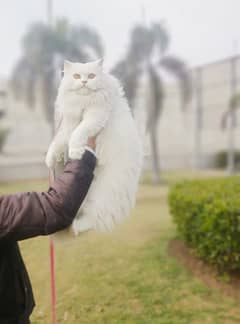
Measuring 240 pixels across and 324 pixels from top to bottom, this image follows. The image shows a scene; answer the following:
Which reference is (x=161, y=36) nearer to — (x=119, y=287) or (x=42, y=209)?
(x=119, y=287)

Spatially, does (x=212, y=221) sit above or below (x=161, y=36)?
below

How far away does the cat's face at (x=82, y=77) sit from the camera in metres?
0.81

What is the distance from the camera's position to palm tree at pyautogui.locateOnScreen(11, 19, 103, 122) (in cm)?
314

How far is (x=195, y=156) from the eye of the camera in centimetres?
461

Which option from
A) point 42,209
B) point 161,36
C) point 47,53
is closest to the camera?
point 42,209

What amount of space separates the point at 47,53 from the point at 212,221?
2.24m

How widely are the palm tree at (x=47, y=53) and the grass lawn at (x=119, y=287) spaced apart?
1.50 meters

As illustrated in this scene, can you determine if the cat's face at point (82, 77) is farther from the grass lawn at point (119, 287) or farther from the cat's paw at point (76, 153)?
the grass lawn at point (119, 287)

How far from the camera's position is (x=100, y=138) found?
0.80m

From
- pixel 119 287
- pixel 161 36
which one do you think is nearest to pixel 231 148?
pixel 161 36

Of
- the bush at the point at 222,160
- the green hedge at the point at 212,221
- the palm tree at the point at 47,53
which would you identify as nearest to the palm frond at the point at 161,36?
the palm tree at the point at 47,53

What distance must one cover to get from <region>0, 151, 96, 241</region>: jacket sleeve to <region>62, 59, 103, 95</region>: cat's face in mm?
217

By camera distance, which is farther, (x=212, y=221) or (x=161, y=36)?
(x=161, y=36)

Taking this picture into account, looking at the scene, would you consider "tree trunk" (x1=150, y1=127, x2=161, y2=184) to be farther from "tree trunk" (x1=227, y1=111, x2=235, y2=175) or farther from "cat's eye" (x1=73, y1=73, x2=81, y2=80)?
"cat's eye" (x1=73, y1=73, x2=81, y2=80)
